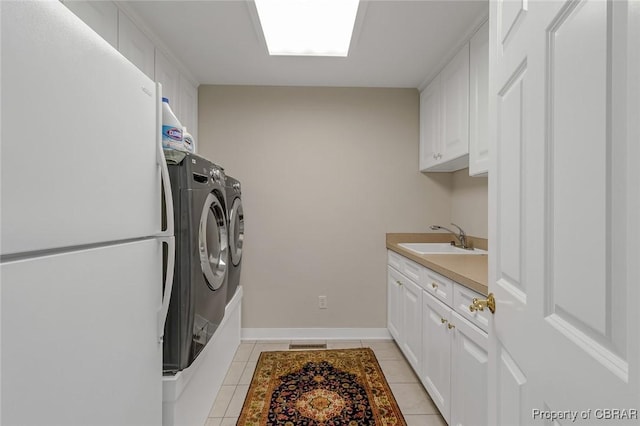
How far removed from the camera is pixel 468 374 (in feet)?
4.32

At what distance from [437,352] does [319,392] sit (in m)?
0.83

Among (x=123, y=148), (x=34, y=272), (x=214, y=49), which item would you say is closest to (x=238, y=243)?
(x=214, y=49)

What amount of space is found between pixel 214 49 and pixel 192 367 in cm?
213

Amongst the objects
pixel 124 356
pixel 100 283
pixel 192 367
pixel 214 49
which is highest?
pixel 214 49

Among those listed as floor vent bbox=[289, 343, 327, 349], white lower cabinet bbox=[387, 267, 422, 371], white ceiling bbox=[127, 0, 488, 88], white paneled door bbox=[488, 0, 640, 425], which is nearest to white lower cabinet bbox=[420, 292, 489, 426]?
white lower cabinet bbox=[387, 267, 422, 371]

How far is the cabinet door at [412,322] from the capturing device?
200cm

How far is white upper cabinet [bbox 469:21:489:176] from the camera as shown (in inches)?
71.4

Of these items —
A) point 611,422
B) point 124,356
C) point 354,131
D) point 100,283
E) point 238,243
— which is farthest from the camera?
point 354,131

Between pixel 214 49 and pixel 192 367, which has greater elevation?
pixel 214 49

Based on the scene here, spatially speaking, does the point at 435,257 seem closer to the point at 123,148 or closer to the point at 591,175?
the point at 591,175

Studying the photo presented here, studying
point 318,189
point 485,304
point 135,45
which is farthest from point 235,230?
point 485,304

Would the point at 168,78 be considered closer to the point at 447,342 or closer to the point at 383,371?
the point at 447,342

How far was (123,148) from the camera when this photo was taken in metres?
0.83

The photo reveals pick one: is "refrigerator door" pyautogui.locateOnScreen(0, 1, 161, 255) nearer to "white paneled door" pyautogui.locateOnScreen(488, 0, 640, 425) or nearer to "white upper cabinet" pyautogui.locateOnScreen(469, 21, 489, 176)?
"white paneled door" pyautogui.locateOnScreen(488, 0, 640, 425)
